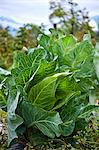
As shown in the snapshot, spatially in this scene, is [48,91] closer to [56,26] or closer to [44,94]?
[44,94]

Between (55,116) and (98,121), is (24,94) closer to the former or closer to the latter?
(55,116)

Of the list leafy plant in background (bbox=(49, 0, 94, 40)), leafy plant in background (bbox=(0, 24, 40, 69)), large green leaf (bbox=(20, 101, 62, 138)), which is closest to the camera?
large green leaf (bbox=(20, 101, 62, 138))

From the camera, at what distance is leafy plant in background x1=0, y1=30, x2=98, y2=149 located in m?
0.77

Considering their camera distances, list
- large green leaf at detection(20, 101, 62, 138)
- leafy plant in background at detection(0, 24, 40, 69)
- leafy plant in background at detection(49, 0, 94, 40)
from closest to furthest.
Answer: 1. large green leaf at detection(20, 101, 62, 138)
2. leafy plant in background at detection(0, 24, 40, 69)
3. leafy plant in background at detection(49, 0, 94, 40)

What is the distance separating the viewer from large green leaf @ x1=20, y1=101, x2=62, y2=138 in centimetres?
77

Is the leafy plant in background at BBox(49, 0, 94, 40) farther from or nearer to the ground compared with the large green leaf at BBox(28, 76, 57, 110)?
farther from the ground

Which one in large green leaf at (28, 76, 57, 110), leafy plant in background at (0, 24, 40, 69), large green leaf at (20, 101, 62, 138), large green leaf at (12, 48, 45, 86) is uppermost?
leafy plant in background at (0, 24, 40, 69)

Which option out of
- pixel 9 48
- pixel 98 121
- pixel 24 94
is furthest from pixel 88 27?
pixel 24 94

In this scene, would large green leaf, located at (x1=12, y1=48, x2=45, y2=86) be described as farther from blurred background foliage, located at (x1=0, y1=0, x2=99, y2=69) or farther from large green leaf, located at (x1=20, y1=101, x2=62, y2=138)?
blurred background foliage, located at (x1=0, y1=0, x2=99, y2=69)

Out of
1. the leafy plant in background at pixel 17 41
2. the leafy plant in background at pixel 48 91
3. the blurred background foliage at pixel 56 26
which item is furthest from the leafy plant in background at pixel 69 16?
the leafy plant in background at pixel 48 91

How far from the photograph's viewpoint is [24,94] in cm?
78

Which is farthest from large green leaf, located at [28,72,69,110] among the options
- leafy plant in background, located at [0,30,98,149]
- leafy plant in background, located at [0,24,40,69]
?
leafy plant in background, located at [0,24,40,69]

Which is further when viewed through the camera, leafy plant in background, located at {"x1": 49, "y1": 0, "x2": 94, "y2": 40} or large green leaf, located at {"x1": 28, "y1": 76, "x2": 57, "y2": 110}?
leafy plant in background, located at {"x1": 49, "y1": 0, "x2": 94, "y2": 40}

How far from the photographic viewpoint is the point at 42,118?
0.78 meters
